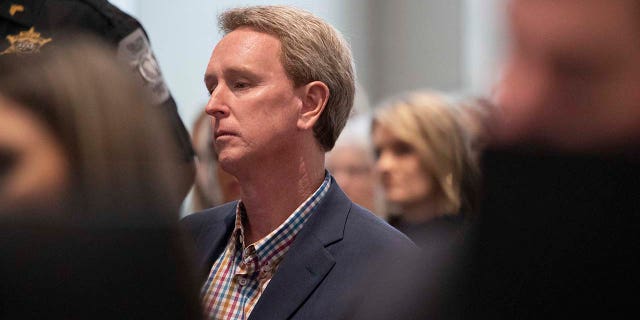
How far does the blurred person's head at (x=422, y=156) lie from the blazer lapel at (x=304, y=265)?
1.19 meters

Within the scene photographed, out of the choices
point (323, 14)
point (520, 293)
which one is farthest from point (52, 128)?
point (323, 14)

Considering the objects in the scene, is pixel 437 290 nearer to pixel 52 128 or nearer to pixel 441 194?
pixel 52 128

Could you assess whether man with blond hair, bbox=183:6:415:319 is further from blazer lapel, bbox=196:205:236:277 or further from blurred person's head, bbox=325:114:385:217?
blurred person's head, bbox=325:114:385:217

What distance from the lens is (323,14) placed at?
796cm

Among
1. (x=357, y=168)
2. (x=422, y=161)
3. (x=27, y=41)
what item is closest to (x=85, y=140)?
(x=27, y=41)

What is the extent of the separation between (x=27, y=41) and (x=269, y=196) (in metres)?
0.79

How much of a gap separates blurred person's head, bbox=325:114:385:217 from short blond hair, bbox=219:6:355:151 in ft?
5.65

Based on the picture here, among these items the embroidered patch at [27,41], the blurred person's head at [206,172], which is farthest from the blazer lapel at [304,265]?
the blurred person's head at [206,172]

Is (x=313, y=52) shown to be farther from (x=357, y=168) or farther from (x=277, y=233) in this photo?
(x=357, y=168)

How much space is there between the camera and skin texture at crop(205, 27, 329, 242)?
2395 mm

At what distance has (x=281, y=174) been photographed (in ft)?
7.98

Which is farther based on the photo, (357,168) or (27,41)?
(357,168)

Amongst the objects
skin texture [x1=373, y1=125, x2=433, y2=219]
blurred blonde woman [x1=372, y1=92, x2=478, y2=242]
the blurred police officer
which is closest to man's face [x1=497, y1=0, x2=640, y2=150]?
the blurred police officer

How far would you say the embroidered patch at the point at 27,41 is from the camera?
2492 mm
